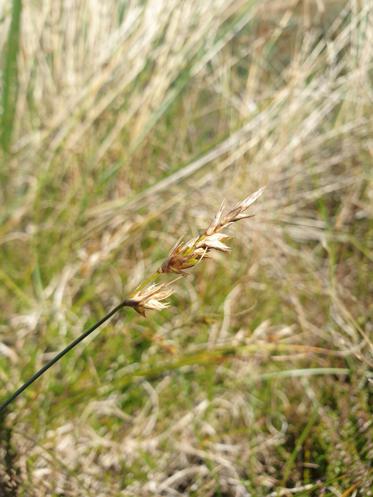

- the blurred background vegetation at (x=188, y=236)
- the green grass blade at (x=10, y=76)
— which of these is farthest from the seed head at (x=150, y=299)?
the green grass blade at (x=10, y=76)

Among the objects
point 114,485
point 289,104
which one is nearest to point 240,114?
point 289,104

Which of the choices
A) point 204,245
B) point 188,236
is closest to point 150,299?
point 204,245

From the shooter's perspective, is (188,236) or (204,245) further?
(188,236)

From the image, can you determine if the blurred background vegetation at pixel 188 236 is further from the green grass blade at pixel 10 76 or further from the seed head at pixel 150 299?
the seed head at pixel 150 299

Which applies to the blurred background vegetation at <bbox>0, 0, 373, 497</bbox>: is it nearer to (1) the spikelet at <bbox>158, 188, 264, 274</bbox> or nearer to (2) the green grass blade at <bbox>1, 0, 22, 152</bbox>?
(2) the green grass blade at <bbox>1, 0, 22, 152</bbox>

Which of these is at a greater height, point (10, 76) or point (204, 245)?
point (10, 76)

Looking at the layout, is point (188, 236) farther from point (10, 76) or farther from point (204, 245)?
point (204, 245)

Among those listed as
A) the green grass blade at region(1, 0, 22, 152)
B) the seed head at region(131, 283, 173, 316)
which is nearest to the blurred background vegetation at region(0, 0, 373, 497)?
the green grass blade at region(1, 0, 22, 152)

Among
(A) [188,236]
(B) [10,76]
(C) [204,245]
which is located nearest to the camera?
(C) [204,245]

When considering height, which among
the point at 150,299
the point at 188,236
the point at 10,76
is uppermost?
the point at 10,76
